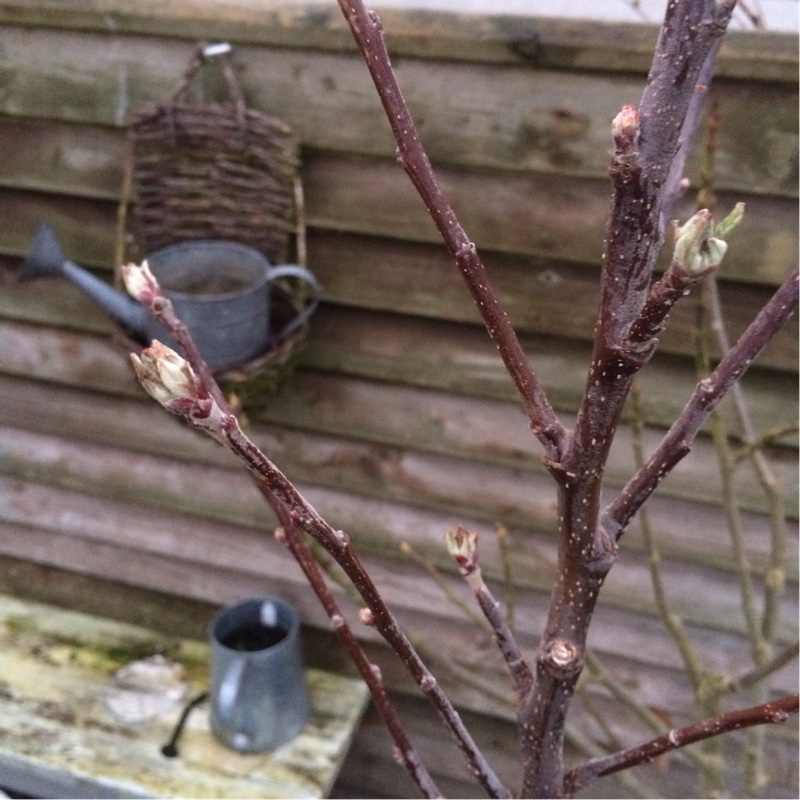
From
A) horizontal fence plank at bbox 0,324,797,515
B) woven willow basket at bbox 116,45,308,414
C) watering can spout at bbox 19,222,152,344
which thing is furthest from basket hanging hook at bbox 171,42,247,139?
horizontal fence plank at bbox 0,324,797,515

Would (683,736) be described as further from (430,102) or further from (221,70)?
(221,70)

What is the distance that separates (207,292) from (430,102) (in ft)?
1.38

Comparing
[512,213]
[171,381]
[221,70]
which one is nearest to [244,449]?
[171,381]

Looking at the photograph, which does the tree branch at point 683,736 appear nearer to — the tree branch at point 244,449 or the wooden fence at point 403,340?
the tree branch at point 244,449

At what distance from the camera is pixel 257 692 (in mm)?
1277

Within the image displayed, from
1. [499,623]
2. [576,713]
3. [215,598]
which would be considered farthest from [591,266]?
[215,598]

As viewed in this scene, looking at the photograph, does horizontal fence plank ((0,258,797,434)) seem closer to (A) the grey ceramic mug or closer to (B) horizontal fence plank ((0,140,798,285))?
(B) horizontal fence plank ((0,140,798,285))

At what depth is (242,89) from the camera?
1115 millimetres

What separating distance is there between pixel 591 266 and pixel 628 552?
19.5 inches

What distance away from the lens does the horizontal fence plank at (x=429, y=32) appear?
94 centimetres

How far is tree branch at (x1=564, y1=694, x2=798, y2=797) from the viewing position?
0.41 metres

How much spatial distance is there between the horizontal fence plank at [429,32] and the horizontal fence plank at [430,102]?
0.02m

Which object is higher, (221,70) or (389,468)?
(221,70)

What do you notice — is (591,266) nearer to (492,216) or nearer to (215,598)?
(492,216)
